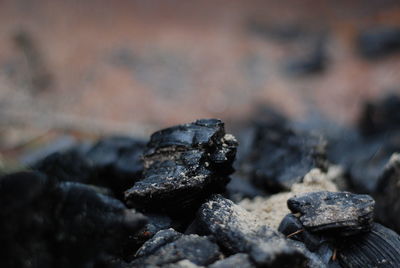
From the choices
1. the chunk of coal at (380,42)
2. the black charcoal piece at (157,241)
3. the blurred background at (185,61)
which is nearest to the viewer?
the black charcoal piece at (157,241)

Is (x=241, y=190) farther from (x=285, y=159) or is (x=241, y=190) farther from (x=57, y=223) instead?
(x=57, y=223)

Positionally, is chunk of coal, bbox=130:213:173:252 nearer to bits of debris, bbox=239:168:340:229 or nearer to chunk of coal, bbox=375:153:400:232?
bits of debris, bbox=239:168:340:229

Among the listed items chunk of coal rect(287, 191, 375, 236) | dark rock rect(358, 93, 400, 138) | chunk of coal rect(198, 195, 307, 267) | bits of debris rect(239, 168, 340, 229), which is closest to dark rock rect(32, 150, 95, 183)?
chunk of coal rect(198, 195, 307, 267)

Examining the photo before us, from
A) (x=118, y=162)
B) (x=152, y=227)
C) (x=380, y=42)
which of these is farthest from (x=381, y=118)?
(x=380, y=42)

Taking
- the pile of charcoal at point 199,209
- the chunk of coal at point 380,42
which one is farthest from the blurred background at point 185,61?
the pile of charcoal at point 199,209

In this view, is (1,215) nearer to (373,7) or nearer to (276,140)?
(276,140)

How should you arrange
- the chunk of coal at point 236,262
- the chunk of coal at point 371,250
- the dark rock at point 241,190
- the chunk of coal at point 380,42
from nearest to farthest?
the chunk of coal at point 236,262 < the chunk of coal at point 371,250 < the dark rock at point 241,190 < the chunk of coal at point 380,42

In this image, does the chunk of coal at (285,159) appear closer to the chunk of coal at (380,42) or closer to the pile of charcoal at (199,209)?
the pile of charcoal at (199,209)

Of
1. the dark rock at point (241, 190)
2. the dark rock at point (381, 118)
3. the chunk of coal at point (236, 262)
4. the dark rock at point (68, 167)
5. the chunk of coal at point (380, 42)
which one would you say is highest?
the chunk of coal at point (380, 42)
